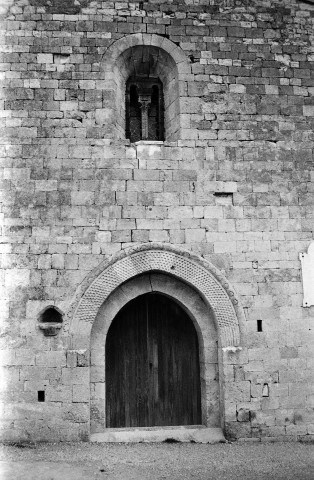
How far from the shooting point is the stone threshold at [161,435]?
6785mm

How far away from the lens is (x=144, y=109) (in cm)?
796

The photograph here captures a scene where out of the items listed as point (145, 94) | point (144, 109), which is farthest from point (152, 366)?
point (145, 94)

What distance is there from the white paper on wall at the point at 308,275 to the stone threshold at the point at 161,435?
2145mm

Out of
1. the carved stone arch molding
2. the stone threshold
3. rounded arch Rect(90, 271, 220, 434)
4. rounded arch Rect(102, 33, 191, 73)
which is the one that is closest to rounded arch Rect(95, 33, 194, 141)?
rounded arch Rect(102, 33, 191, 73)

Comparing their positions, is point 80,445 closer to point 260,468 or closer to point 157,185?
point 260,468

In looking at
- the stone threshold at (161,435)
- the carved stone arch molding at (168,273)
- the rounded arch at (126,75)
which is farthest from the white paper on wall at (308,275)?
the rounded arch at (126,75)

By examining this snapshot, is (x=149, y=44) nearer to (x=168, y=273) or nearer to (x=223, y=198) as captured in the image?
(x=223, y=198)

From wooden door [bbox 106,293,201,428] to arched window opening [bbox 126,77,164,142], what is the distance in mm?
2459

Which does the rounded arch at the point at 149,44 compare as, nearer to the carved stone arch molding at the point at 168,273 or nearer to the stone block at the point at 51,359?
the carved stone arch molding at the point at 168,273

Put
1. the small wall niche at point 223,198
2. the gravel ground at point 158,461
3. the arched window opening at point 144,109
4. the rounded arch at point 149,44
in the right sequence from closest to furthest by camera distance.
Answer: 1. the gravel ground at point 158,461
2. the small wall niche at point 223,198
3. the rounded arch at point 149,44
4. the arched window opening at point 144,109

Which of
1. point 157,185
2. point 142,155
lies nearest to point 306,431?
point 157,185

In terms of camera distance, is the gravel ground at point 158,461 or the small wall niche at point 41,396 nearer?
the gravel ground at point 158,461

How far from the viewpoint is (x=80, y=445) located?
650 cm

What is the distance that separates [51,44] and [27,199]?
7.63 feet
